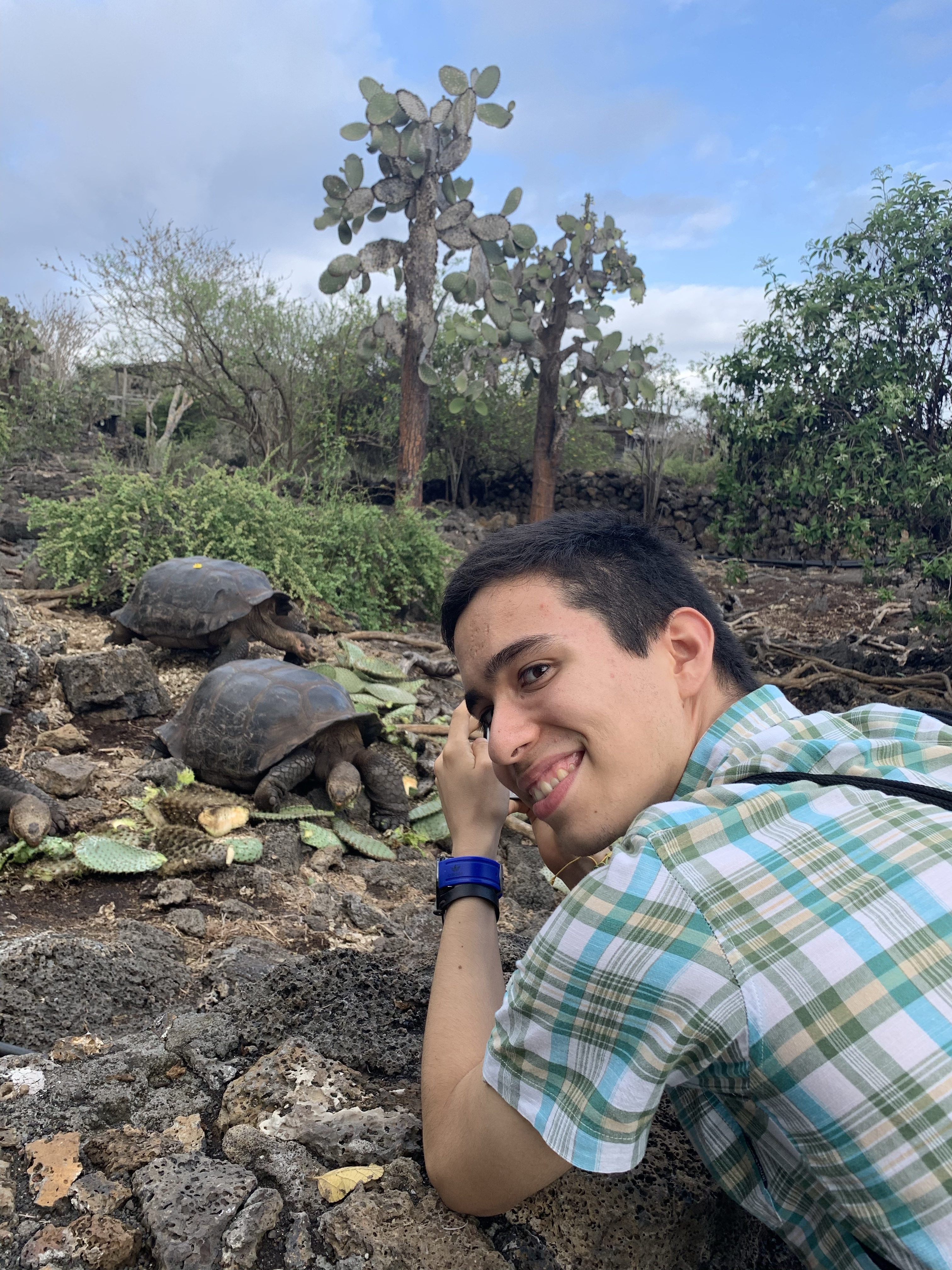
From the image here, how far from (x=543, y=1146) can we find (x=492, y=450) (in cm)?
2082

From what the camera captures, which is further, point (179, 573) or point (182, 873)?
point (179, 573)

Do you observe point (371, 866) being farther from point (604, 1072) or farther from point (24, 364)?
point (24, 364)

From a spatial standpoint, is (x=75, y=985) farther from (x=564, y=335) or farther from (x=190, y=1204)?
(x=564, y=335)

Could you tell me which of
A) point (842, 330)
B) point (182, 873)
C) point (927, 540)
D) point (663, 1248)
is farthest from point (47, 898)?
point (842, 330)

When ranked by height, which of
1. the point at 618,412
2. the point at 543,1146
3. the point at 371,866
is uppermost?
the point at 618,412

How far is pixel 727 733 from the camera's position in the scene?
1.30 m

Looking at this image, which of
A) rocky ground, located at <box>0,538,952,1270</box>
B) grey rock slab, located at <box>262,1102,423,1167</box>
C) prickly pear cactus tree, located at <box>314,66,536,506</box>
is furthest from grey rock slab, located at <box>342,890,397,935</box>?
prickly pear cactus tree, located at <box>314,66,536,506</box>

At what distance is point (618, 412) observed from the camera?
1414 centimetres

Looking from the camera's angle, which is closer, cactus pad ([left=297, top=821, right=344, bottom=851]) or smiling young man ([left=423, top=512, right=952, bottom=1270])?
smiling young man ([left=423, top=512, right=952, bottom=1270])

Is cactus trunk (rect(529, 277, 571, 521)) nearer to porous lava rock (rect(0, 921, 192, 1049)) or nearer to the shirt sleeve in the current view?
porous lava rock (rect(0, 921, 192, 1049))

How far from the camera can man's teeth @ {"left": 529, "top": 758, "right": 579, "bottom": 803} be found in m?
1.29

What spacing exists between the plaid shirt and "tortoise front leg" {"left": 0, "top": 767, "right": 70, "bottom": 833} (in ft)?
9.62

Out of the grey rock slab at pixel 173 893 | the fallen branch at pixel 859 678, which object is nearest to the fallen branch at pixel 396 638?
the fallen branch at pixel 859 678

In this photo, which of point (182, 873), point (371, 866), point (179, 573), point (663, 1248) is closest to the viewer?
point (663, 1248)
